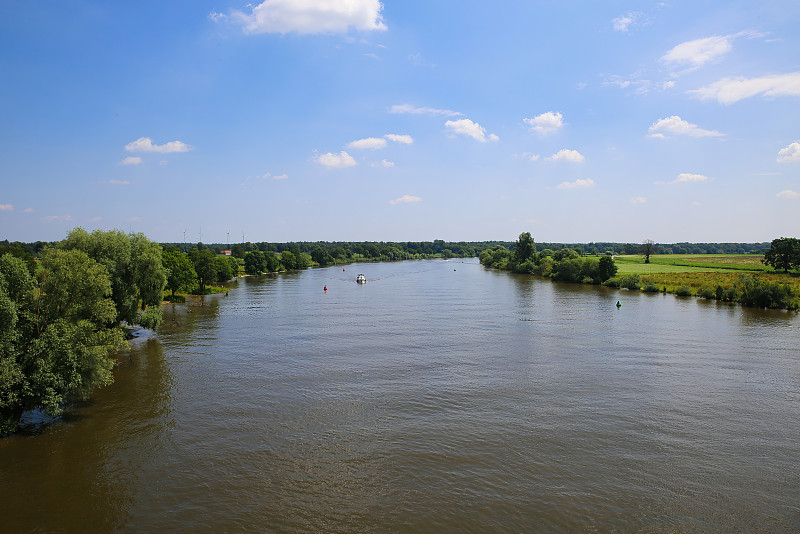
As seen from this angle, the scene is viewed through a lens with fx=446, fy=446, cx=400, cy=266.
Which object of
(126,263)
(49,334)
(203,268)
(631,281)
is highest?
(126,263)

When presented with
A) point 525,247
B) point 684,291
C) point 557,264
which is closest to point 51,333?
point 684,291

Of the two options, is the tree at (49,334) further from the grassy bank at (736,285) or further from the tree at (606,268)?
Result: the tree at (606,268)

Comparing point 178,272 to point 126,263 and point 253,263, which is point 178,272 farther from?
point 253,263

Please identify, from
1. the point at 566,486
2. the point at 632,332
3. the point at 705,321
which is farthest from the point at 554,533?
the point at 705,321

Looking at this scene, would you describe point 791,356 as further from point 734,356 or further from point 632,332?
point 632,332

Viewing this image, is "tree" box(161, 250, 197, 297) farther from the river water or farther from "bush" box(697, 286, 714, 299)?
"bush" box(697, 286, 714, 299)

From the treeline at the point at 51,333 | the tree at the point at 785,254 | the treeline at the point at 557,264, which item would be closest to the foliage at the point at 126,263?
the treeline at the point at 51,333
